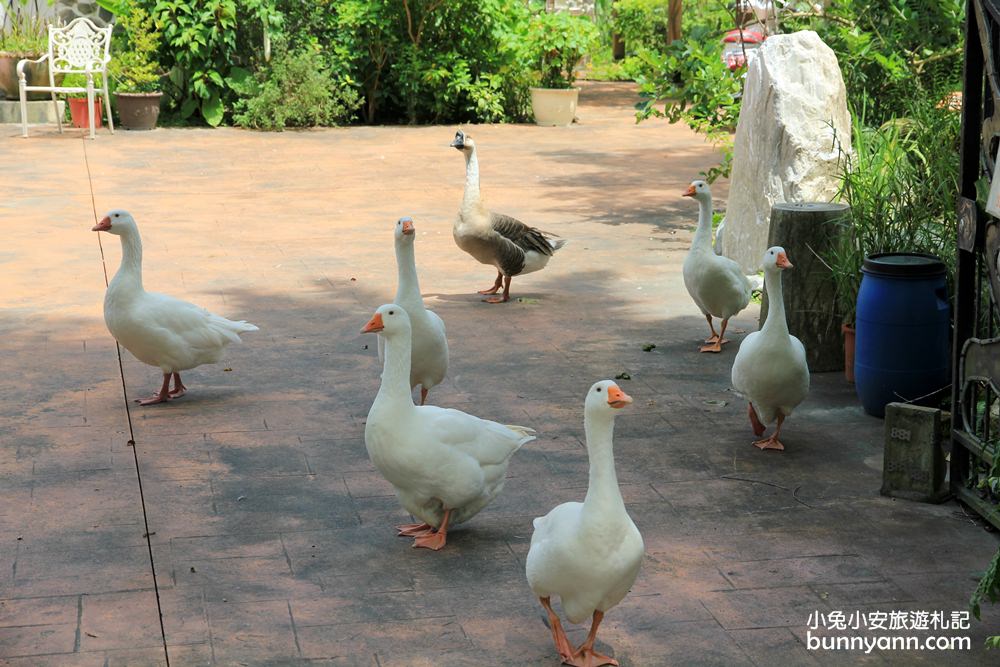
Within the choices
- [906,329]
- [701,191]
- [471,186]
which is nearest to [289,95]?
[471,186]

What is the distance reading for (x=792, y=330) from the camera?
25.0ft

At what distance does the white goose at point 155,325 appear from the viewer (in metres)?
6.86

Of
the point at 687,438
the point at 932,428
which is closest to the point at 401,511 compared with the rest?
the point at 687,438

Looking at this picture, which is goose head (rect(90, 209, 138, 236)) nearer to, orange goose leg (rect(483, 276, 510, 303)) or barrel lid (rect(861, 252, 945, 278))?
orange goose leg (rect(483, 276, 510, 303))

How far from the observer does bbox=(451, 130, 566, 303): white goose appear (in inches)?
366

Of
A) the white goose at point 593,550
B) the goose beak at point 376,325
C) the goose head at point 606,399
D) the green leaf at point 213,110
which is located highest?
the green leaf at point 213,110

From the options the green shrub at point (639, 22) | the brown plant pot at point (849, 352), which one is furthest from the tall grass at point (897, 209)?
the green shrub at point (639, 22)

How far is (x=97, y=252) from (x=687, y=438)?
21.7 ft

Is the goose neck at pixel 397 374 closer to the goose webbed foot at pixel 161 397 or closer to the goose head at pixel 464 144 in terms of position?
the goose webbed foot at pixel 161 397

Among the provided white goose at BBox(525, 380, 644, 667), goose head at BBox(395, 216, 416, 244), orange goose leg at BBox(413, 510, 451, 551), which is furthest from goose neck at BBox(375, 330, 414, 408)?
goose head at BBox(395, 216, 416, 244)

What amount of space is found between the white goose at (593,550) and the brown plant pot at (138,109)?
54.6 feet

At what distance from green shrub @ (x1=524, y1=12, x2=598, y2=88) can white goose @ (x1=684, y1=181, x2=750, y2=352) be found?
42.4 ft

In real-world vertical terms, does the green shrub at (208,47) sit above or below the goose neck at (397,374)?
above

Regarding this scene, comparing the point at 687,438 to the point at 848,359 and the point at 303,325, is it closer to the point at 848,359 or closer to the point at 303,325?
the point at 848,359
